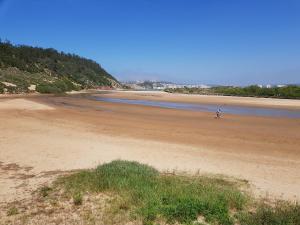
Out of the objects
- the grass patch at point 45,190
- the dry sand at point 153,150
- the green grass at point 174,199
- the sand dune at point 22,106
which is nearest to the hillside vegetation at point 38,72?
A: the sand dune at point 22,106

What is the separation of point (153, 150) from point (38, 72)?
92.6 meters

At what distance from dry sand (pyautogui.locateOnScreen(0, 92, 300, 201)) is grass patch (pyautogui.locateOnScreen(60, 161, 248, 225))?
4.24 ft

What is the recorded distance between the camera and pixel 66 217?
6703mm

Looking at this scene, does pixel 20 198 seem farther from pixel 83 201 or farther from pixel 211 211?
pixel 211 211

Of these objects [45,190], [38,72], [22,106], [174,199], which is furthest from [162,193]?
[38,72]

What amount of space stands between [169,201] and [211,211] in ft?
2.91

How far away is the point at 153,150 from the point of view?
1440 centimetres

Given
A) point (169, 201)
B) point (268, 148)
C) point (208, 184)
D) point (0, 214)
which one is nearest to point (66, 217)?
point (0, 214)

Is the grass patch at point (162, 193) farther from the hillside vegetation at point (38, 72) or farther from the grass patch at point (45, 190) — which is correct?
the hillside vegetation at point (38, 72)

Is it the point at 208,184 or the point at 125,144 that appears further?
→ the point at 125,144

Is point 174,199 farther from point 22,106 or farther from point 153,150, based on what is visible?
point 22,106

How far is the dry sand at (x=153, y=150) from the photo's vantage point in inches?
400

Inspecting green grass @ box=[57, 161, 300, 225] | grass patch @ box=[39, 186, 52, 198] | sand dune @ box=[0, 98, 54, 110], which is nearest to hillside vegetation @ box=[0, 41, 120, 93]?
sand dune @ box=[0, 98, 54, 110]

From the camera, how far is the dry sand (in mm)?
10148
